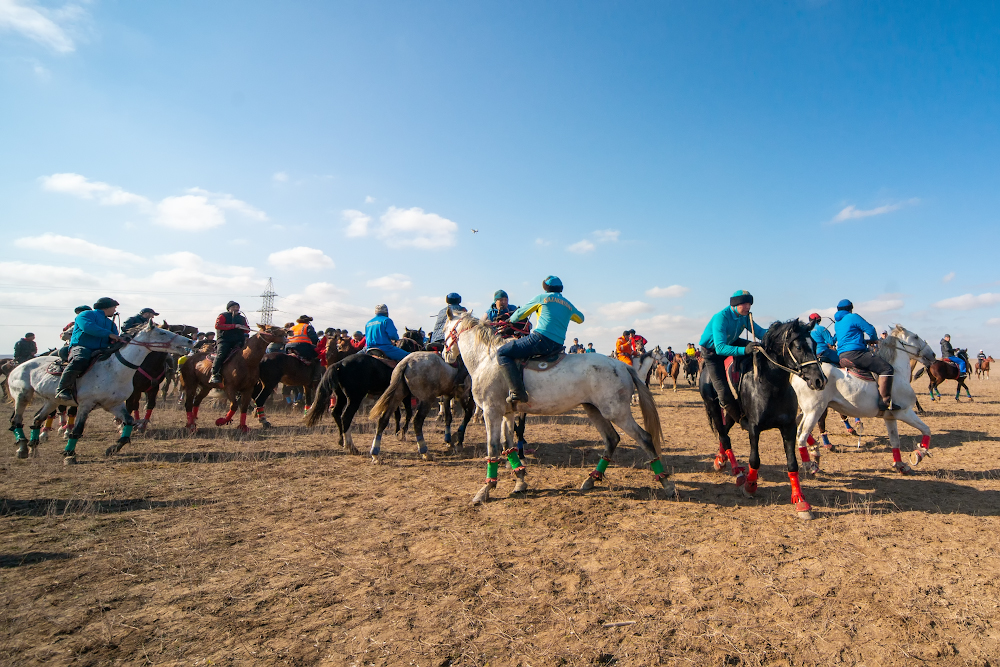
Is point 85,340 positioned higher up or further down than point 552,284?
further down

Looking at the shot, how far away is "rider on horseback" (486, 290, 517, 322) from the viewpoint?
6766mm

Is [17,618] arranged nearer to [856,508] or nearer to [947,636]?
[947,636]

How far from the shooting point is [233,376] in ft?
34.8

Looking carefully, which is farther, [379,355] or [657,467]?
[379,355]

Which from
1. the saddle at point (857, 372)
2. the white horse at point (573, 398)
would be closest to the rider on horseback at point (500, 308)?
the white horse at point (573, 398)

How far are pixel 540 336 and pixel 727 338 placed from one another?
279 cm

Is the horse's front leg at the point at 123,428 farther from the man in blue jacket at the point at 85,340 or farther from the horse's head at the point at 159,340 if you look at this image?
the horse's head at the point at 159,340

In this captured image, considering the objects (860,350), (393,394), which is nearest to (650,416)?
(860,350)

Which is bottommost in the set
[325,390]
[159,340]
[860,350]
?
[325,390]

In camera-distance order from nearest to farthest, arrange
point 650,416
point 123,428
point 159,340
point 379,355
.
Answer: point 650,416
point 123,428
point 159,340
point 379,355

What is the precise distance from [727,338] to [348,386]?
21.8ft

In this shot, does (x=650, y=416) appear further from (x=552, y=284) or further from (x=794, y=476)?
(x=552, y=284)

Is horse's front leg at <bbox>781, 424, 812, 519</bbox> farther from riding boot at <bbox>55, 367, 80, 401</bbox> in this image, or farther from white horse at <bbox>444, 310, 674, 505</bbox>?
riding boot at <bbox>55, 367, 80, 401</bbox>

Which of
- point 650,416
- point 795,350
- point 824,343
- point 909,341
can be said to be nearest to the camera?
point 795,350
